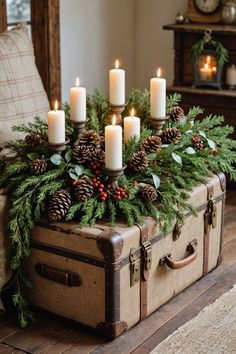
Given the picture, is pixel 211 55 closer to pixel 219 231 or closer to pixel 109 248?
pixel 219 231

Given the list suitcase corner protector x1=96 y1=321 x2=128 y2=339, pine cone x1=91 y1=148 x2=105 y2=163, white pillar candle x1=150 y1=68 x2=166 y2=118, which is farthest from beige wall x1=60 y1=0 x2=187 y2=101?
suitcase corner protector x1=96 y1=321 x2=128 y2=339

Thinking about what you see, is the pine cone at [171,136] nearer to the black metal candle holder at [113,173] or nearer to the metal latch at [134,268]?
the black metal candle holder at [113,173]

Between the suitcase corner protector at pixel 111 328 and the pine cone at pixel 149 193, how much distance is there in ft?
1.54

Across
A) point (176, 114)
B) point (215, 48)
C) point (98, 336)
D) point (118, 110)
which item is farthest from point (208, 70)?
point (98, 336)

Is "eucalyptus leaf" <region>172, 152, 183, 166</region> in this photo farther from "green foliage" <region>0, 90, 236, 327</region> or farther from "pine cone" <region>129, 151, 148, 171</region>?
"pine cone" <region>129, 151, 148, 171</region>

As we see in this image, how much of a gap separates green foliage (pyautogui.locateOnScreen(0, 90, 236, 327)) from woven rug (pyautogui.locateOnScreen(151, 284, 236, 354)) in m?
0.38

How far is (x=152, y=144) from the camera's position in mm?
2850

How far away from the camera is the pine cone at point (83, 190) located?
2654 millimetres

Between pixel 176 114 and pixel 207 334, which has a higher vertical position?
pixel 176 114

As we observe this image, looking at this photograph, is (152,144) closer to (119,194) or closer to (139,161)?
(139,161)

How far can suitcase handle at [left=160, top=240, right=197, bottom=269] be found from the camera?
282 centimetres

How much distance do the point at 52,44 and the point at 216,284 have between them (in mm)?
1981

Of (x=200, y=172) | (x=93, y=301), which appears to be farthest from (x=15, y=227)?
(x=200, y=172)

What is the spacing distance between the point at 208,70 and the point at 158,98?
1.53 meters
